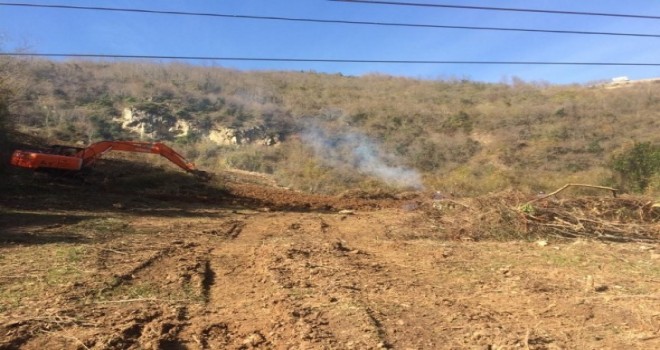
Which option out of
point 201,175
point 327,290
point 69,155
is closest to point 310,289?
point 327,290

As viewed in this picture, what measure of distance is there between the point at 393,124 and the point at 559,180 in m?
19.3

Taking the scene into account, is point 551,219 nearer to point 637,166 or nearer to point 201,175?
point 637,166

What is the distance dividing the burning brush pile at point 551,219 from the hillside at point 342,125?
449 inches

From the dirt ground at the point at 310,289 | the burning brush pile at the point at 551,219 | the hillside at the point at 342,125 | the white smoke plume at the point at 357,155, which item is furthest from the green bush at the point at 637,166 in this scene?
the dirt ground at the point at 310,289

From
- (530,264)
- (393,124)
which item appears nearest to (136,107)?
(393,124)

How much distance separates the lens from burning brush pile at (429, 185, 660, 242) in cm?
968

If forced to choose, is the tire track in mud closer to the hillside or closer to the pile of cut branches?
the pile of cut branches

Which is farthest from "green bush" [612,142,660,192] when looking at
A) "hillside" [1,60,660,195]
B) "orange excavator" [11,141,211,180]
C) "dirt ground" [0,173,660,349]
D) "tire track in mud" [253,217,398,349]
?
"orange excavator" [11,141,211,180]

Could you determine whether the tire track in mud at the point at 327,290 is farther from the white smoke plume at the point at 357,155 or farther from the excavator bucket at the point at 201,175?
the white smoke plume at the point at 357,155

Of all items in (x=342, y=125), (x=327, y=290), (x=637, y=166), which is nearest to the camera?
(x=327, y=290)

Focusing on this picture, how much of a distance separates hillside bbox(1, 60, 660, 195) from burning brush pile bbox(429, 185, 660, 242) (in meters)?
11.4

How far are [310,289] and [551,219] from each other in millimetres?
6482

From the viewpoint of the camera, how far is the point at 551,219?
9953 millimetres

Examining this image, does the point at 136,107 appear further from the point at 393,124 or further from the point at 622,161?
the point at 622,161
